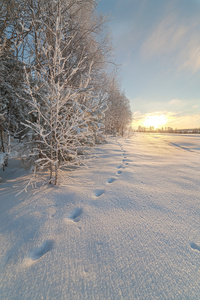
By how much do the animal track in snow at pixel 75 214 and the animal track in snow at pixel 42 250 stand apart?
30 centimetres

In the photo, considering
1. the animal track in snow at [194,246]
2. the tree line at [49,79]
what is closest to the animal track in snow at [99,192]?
the tree line at [49,79]

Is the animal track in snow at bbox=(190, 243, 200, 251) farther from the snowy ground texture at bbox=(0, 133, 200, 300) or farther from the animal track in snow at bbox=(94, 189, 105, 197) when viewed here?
the animal track in snow at bbox=(94, 189, 105, 197)

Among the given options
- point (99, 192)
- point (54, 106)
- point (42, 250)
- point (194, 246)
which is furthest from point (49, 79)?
point (194, 246)

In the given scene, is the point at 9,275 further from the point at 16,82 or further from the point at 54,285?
→ the point at 16,82

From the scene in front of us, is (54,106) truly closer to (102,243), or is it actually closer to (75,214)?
(75,214)

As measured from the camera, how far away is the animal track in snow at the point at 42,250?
37.1 inches

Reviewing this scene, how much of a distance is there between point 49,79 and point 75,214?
193 centimetres

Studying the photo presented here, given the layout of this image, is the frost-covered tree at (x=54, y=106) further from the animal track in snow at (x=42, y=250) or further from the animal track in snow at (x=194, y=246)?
the animal track in snow at (x=194, y=246)

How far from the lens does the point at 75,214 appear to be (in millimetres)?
1401

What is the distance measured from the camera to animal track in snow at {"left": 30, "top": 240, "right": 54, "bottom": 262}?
37.1 inches

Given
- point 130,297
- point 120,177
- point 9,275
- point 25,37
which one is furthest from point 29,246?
point 25,37

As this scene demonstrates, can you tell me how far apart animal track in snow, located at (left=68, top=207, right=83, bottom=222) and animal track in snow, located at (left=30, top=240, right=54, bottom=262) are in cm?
30

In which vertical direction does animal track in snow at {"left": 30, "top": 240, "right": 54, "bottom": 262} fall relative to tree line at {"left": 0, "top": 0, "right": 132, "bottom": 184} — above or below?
below

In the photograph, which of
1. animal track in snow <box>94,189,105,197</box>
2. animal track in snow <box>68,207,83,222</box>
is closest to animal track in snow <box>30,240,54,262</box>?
animal track in snow <box>68,207,83,222</box>
